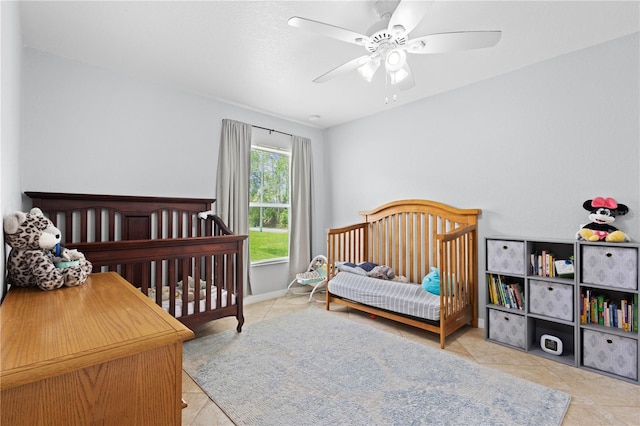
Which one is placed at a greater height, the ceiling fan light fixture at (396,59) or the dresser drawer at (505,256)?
the ceiling fan light fixture at (396,59)

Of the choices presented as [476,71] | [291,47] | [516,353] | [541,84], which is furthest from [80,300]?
[541,84]

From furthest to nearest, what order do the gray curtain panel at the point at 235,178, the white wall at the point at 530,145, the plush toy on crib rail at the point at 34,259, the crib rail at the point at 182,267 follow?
1. the gray curtain panel at the point at 235,178
2. the white wall at the point at 530,145
3. the crib rail at the point at 182,267
4. the plush toy on crib rail at the point at 34,259

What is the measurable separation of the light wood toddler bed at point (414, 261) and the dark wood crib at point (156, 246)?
1208mm

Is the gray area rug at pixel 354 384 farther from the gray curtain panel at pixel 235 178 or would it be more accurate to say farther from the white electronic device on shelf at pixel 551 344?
the gray curtain panel at pixel 235 178

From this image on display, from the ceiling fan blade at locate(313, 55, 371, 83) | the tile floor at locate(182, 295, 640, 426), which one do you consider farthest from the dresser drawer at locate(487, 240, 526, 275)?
the ceiling fan blade at locate(313, 55, 371, 83)

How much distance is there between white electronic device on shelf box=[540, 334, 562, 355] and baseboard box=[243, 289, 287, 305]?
272cm

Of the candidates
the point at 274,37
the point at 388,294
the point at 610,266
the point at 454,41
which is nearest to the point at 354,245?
the point at 388,294

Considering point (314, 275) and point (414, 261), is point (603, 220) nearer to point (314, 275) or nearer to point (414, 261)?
point (414, 261)

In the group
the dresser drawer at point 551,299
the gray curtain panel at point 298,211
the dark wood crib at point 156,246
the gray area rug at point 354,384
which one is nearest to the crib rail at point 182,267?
the dark wood crib at point 156,246

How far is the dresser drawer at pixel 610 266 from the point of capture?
191cm

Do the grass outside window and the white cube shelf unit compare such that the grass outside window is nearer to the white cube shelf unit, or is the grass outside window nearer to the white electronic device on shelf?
the white cube shelf unit

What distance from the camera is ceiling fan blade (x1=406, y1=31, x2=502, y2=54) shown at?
1525 millimetres

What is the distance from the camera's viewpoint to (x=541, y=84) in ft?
8.32

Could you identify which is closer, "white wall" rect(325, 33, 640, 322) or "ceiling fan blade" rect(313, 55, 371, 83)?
"ceiling fan blade" rect(313, 55, 371, 83)
